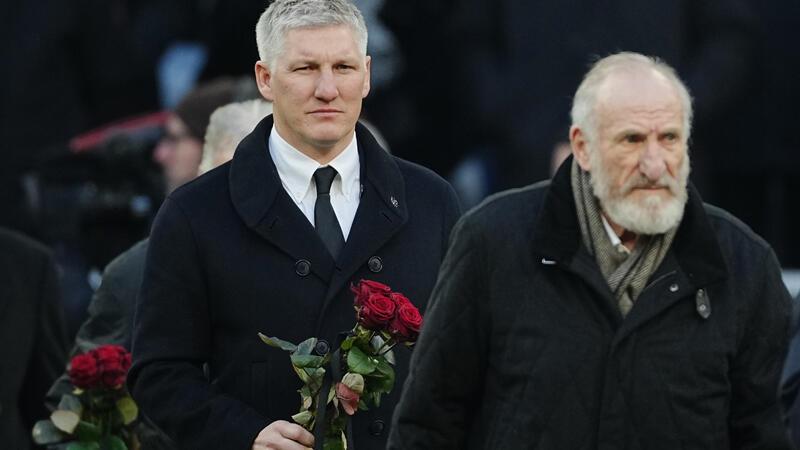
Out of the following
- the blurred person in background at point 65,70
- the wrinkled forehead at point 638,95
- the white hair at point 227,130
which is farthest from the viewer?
the blurred person in background at point 65,70

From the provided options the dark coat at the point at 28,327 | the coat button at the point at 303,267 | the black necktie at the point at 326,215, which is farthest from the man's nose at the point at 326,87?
the dark coat at the point at 28,327

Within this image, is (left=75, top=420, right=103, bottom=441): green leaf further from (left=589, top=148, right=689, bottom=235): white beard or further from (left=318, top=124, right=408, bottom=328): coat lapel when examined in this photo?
(left=589, top=148, right=689, bottom=235): white beard

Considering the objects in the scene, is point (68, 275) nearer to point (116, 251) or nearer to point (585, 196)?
point (116, 251)

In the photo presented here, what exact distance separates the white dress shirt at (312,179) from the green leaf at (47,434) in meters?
1.23

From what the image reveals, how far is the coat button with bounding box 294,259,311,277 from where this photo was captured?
564cm

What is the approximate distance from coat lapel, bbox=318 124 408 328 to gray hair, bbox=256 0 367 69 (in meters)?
0.30

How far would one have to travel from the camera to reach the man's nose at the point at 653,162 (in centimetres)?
520

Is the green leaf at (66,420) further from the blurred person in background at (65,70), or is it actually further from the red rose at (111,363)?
the blurred person in background at (65,70)

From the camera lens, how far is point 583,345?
5129mm

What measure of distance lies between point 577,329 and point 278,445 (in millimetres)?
761

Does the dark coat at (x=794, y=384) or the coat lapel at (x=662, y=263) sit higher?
the coat lapel at (x=662, y=263)

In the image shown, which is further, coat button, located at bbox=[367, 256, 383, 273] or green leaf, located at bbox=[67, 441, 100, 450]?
green leaf, located at bbox=[67, 441, 100, 450]

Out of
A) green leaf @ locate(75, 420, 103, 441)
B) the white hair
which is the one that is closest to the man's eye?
the white hair

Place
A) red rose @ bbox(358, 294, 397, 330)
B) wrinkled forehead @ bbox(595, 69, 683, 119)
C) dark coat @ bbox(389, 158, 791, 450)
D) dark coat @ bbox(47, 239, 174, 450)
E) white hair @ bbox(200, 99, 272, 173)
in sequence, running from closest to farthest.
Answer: dark coat @ bbox(389, 158, 791, 450) → wrinkled forehead @ bbox(595, 69, 683, 119) → red rose @ bbox(358, 294, 397, 330) → white hair @ bbox(200, 99, 272, 173) → dark coat @ bbox(47, 239, 174, 450)
